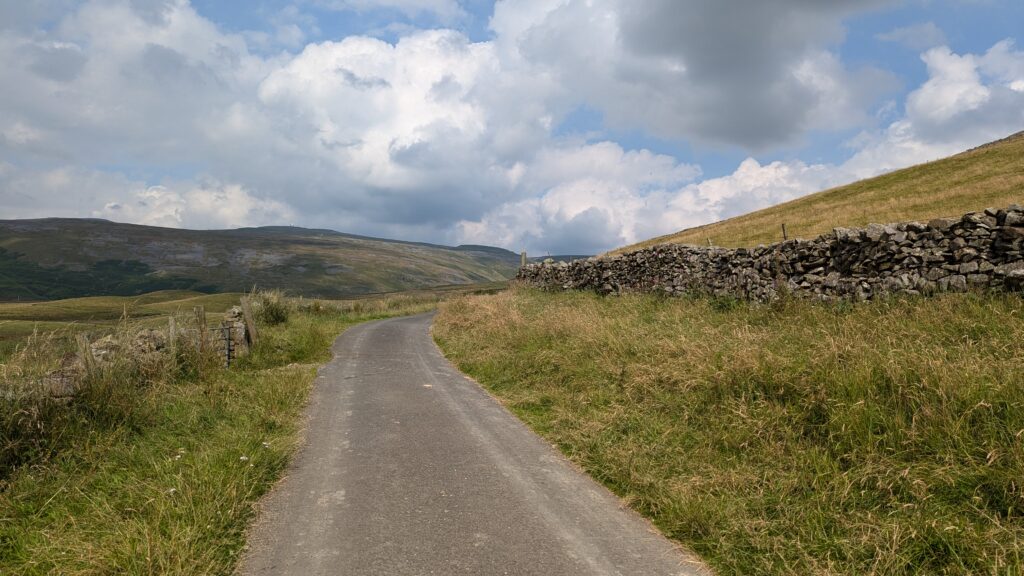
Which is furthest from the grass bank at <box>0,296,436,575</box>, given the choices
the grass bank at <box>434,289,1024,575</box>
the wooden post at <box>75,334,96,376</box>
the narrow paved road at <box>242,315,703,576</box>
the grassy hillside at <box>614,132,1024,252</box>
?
the grassy hillside at <box>614,132,1024,252</box>

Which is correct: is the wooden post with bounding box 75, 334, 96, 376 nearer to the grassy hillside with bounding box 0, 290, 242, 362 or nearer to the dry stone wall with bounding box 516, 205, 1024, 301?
the grassy hillside with bounding box 0, 290, 242, 362

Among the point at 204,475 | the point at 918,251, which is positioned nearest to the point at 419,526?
the point at 204,475

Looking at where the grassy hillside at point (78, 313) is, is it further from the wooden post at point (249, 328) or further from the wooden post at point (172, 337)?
the wooden post at point (249, 328)

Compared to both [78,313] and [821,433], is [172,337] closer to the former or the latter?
[821,433]

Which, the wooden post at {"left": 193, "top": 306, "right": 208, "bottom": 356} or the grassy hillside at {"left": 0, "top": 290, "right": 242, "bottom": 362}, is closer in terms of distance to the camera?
the wooden post at {"left": 193, "top": 306, "right": 208, "bottom": 356}

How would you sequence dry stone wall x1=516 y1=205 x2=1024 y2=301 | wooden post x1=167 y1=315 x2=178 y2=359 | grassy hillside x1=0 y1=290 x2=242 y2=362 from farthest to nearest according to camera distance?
grassy hillside x1=0 y1=290 x2=242 y2=362 < wooden post x1=167 y1=315 x2=178 y2=359 < dry stone wall x1=516 y1=205 x2=1024 y2=301

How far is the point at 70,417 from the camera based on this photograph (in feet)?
22.1

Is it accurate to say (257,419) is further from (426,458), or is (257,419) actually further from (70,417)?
(426,458)

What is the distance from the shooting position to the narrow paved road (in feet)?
13.9

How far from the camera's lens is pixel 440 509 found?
5152 millimetres

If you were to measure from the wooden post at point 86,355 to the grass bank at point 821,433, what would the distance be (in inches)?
252

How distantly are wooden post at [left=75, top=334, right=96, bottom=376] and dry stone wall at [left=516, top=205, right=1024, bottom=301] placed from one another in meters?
12.9

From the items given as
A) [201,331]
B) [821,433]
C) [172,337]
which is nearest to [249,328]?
[201,331]

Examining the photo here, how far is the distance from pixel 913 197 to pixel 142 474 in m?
37.7
